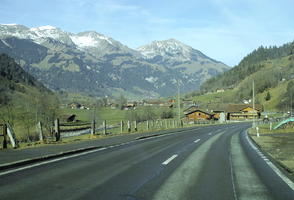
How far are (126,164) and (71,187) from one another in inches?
177

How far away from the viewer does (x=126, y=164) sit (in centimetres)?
1302

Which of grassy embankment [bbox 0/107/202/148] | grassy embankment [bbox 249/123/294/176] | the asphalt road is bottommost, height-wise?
grassy embankment [bbox 249/123/294/176]

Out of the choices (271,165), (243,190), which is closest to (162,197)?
(243,190)

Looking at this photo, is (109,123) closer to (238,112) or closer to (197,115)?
(197,115)

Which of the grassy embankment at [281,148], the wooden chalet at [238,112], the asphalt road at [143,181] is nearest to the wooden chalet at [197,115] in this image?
the wooden chalet at [238,112]

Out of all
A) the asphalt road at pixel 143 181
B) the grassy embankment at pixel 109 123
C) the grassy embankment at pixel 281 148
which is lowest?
the grassy embankment at pixel 281 148

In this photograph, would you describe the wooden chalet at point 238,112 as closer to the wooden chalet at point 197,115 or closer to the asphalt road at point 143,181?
the wooden chalet at point 197,115

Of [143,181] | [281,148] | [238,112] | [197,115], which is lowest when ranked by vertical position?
[281,148]

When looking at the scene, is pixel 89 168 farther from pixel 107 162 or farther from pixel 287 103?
pixel 287 103

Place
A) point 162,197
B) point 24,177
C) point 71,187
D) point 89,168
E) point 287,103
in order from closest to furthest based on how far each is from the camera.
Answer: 1. point 162,197
2. point 71,187
3. point 24,177
4. point 89,168
5. point 287,103

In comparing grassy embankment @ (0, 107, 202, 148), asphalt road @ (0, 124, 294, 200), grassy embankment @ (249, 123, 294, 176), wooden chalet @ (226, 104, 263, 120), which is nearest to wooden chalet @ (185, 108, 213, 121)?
grassy embankment @ (0, 107, 202, 148)

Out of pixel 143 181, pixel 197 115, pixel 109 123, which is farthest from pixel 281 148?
pixel 197 115

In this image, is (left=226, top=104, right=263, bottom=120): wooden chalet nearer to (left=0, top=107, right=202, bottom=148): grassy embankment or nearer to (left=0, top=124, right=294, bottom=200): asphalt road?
(left=0, top=107, right=202, bottom=148): grassy embankment

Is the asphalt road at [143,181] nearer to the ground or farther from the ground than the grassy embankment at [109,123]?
nearer to the ground
